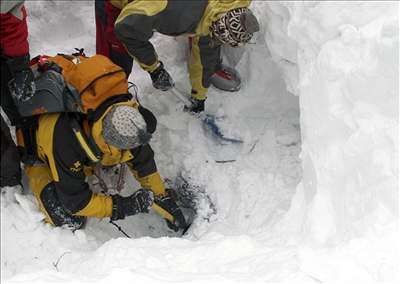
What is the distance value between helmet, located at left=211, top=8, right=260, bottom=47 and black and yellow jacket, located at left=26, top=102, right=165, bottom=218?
2.35 ft

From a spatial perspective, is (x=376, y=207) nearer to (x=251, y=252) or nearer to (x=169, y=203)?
(x=251, y=252)

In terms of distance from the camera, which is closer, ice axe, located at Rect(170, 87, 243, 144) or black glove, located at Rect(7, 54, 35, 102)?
black glove, located at Rect(7, 54, 35, 102)

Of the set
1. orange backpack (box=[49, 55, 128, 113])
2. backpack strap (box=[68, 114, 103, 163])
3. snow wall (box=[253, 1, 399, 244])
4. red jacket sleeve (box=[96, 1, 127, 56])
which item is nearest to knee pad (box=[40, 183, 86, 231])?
backpack strap (box=[68, 114, 103, 163])

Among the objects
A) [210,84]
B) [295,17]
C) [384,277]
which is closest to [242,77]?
[210,84]

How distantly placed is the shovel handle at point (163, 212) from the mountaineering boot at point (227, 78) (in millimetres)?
1110

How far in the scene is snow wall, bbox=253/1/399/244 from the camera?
246 centimetres

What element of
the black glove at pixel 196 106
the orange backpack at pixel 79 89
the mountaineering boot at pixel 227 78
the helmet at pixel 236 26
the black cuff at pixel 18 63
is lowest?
the black glove at pixel 196 106

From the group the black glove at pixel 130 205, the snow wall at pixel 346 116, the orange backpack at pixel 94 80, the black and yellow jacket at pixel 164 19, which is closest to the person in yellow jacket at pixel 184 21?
the black and yellow jacket at pixel 164 19

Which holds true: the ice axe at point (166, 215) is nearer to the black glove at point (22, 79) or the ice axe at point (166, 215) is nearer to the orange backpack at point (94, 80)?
the orange backpack at point (94, 80)

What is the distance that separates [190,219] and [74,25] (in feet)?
7.38

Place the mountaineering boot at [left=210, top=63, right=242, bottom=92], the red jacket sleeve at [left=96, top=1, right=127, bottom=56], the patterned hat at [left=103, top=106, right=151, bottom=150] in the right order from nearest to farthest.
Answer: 1. the patterned hat at [left=103, top=106, right=151, bottom=150]
2. the red jacket sleeve at [left=96, top=1, right=127, bottom=56]
3. the mountaineering boot at [left=210, top=63, right=242, bottom=92]

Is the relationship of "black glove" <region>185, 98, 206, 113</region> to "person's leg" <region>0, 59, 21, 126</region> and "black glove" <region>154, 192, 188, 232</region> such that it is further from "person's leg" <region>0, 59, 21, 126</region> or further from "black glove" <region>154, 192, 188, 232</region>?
"person's leg" <region>0, 59, 21, 126</region>

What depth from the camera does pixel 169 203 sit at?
3771 mm

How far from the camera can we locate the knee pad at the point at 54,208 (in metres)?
3.32
